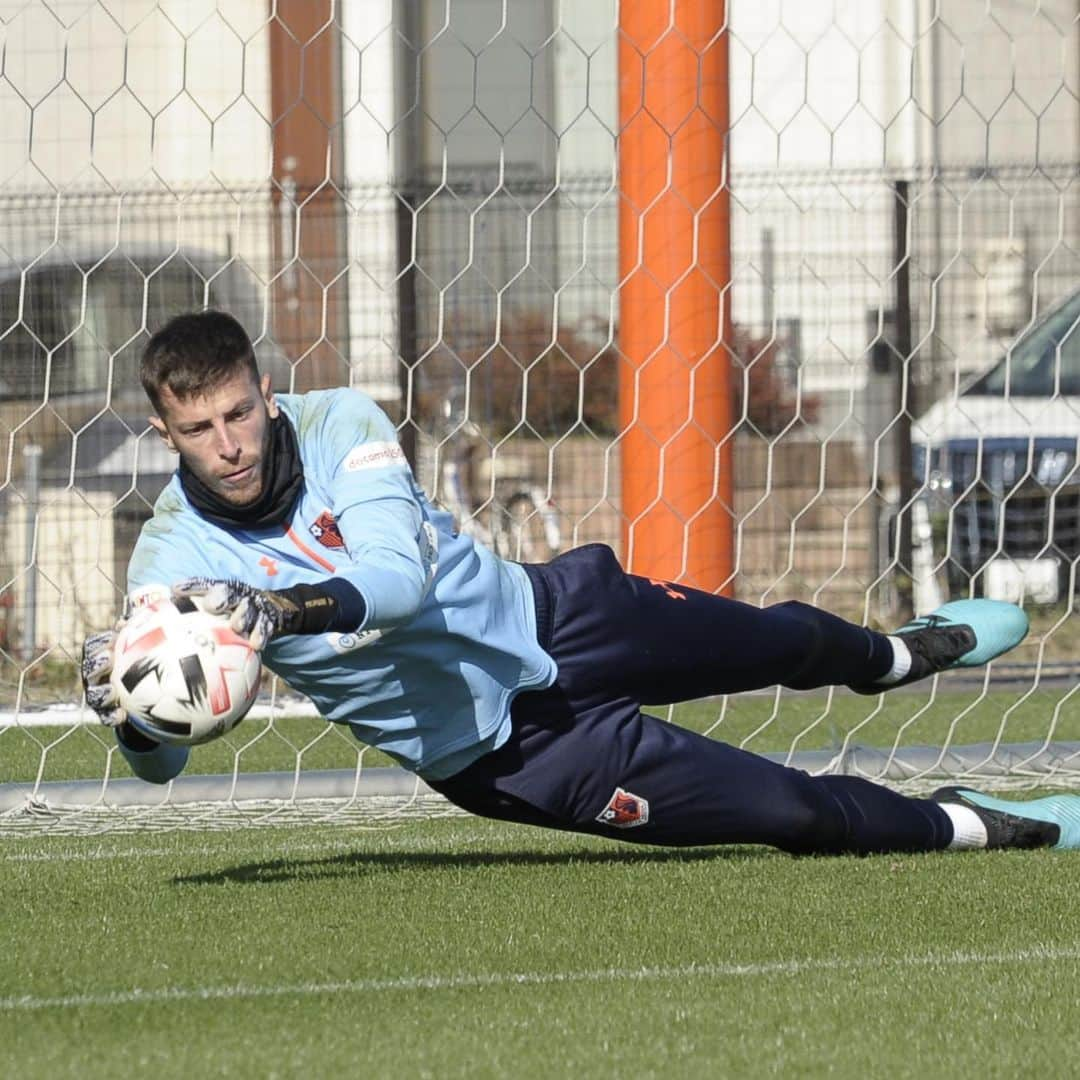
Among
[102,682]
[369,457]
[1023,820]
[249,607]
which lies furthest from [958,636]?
[102,682]

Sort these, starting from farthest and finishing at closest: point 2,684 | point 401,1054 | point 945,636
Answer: point 2,684
point 945,636
point 401,1054

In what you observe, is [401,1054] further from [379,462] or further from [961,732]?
[961,732]

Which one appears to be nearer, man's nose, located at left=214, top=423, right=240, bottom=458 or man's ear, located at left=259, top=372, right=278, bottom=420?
man's nose, located at left=214, top=423, right=240, bottom=458

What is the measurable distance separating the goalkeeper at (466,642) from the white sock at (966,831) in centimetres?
3

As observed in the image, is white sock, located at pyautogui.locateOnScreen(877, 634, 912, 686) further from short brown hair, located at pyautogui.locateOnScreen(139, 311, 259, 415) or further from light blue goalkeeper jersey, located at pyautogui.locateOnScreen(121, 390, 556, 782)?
short brown hair, located at pyautogui.locateOnScreen(139, 311, 259, 415)

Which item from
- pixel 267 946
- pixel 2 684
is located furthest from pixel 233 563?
pixel 2 684

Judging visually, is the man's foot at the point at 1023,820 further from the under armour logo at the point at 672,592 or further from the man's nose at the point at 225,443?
the man's nose at the point at 225,443

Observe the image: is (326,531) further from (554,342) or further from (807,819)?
(554,342)

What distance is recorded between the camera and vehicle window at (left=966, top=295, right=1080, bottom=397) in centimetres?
1094

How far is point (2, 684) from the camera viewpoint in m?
8.16

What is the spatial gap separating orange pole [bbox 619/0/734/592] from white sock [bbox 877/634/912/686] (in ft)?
6.70

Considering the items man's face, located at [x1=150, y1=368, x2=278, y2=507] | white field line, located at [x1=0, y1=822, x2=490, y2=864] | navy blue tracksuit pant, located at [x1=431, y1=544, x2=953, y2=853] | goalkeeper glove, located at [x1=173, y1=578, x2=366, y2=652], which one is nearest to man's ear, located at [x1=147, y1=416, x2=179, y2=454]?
man's face, located at [x1=150, y1=368, x2=278, y2=507]

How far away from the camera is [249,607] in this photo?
348cm

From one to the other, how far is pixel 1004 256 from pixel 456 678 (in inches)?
311
